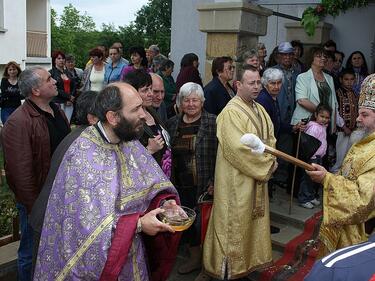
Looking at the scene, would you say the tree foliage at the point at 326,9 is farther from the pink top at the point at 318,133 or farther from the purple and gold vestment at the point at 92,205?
the purple and gold vestment at the point at 92,205

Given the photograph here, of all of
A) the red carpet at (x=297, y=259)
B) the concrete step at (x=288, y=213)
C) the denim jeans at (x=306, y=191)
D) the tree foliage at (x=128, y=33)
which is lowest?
the red carpet at (x=297, y=259)

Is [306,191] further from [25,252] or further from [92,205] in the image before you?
[92,205]

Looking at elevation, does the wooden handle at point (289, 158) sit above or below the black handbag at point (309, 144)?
above

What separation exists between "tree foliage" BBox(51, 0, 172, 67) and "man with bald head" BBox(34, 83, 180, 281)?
78.7ft

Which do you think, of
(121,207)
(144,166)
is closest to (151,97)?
(144,166)

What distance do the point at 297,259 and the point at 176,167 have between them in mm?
1583

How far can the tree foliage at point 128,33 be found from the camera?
31.7 meters

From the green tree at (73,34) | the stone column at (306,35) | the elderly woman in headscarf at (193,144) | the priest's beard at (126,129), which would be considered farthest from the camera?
the green tree at (73,34)

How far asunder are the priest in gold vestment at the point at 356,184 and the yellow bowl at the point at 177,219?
2.89 ft

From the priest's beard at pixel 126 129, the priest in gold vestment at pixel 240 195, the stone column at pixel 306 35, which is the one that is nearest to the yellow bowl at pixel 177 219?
the priest's beard at pixel 126 129

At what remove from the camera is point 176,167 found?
4191mm

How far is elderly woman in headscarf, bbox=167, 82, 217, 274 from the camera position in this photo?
13.3 feet

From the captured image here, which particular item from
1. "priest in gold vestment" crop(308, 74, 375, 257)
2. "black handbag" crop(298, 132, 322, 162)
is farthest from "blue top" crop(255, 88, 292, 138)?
"priest in gold vestment" crop(308, 74, 375, 257)

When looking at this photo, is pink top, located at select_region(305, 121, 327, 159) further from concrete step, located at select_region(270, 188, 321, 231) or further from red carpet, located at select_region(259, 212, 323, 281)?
red carpet, located at select_region(259, 212, 323, 281)
